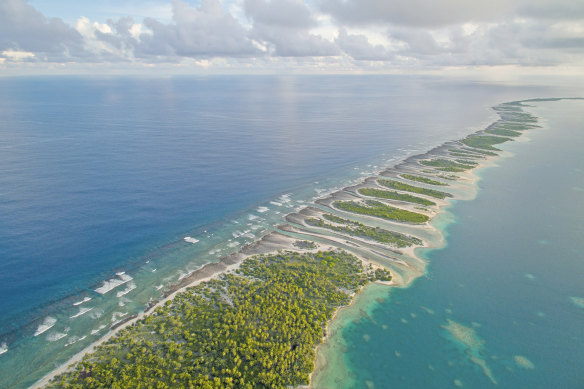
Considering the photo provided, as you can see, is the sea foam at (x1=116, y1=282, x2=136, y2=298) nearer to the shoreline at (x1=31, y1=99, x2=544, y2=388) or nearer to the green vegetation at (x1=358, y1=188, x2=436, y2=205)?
the shoreline at (x1=31, y1=99, x2=544, y2=388)

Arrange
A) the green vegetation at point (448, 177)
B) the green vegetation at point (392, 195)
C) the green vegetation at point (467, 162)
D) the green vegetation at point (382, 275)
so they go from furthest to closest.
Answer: the green vegetation at point (467, 162) → the green vegetation at point (448, 177) → the green vegetation at point (392, 195) → the green vegetation at point (382, 275)

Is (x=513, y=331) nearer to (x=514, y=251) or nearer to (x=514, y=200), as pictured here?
(x=514, y=251)

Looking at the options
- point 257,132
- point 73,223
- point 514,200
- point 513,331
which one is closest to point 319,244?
point 513,331

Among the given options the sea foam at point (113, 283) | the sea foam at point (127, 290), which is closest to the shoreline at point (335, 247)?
the sea foam at point (127, 290)

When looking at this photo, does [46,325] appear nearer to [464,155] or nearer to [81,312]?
[81,312]

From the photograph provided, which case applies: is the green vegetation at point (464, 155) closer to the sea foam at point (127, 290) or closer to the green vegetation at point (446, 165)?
the green vegetation at point (446, 165)

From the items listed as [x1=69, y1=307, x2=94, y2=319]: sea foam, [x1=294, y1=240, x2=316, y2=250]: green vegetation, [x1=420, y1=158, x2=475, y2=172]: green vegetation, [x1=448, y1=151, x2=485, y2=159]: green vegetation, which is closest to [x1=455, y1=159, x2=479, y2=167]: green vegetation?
[x1=420, y1=158, x2=475, y2=172]: green vegetation
